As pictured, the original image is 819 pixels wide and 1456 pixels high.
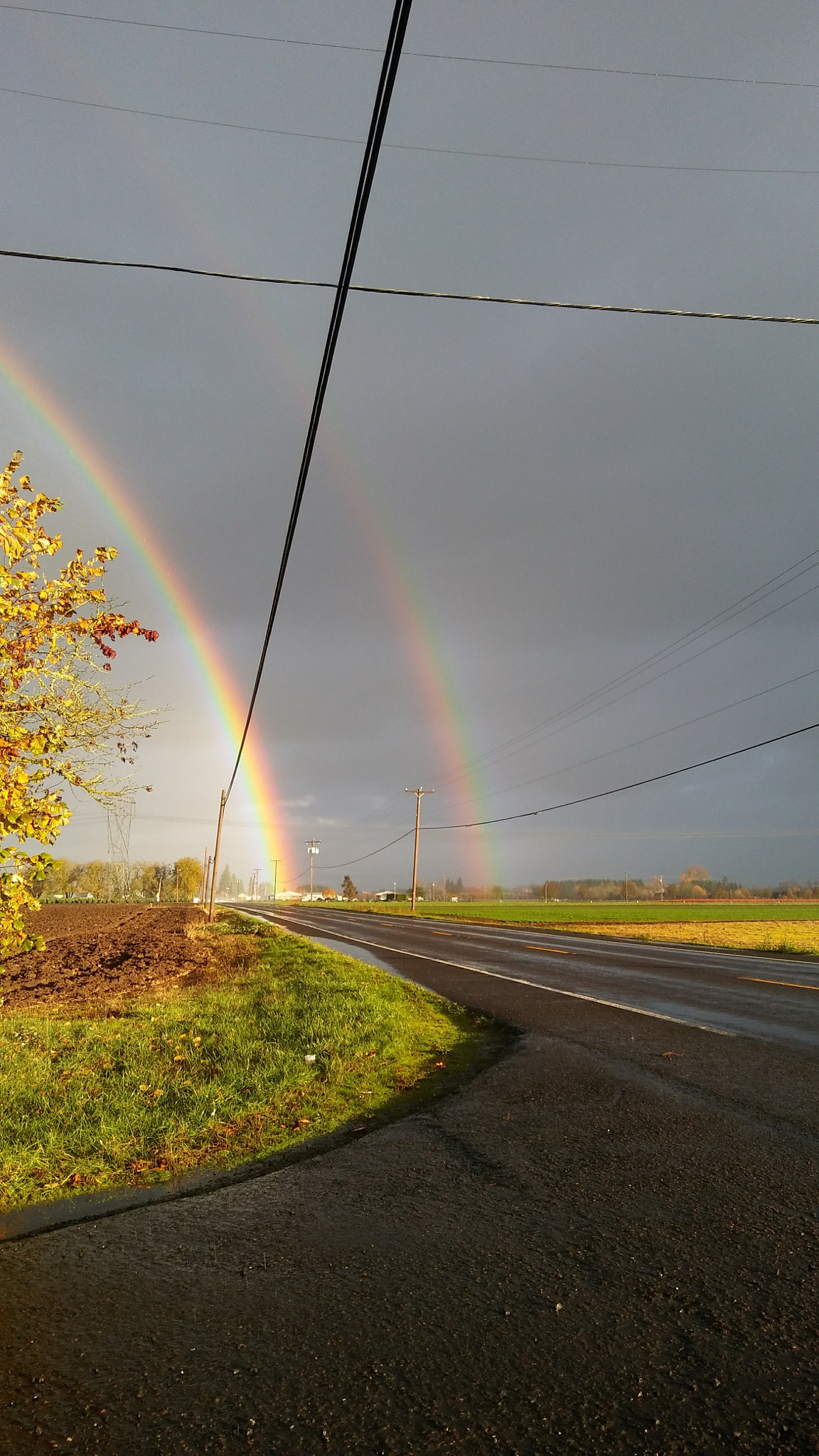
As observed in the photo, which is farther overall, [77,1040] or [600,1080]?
[77,1040]

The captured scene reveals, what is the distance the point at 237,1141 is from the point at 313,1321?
8.26 feet

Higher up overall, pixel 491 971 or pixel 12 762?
pixel 12 762

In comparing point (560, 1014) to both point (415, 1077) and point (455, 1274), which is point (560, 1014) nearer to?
point (415, 1077)

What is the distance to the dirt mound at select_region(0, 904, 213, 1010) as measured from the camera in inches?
546

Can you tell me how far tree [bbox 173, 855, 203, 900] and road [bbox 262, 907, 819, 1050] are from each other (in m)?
119

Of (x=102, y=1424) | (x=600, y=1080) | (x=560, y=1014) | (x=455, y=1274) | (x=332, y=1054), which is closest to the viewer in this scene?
(x=102, y=1424)

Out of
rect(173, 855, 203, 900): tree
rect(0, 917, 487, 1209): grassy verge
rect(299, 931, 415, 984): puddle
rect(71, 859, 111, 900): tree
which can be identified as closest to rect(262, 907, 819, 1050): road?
rect(299, 931, 415, 984): puddle

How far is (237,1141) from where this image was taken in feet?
17.2

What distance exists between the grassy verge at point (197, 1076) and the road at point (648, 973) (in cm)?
289

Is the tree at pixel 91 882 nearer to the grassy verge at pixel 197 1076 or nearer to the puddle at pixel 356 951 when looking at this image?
the puddle at pixel 356 951

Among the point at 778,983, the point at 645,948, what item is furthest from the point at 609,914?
the point at 778,983

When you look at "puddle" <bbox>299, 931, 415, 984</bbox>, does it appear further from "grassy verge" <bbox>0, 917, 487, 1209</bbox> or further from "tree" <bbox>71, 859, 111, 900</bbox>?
"tree" <bbox>71, 859, 111, 900</bbox>

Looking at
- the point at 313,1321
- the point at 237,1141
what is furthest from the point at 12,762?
the point at 313,1321

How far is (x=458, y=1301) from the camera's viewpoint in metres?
3.04
